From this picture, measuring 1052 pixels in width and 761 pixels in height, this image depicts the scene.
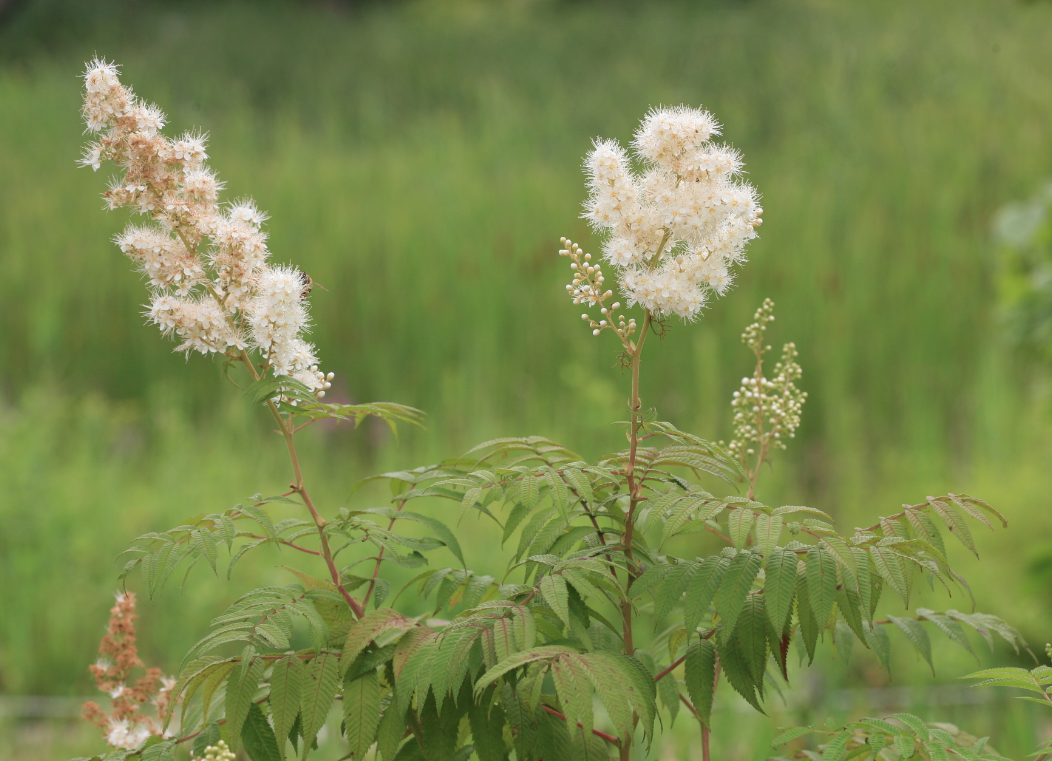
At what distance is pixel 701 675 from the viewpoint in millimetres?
1141

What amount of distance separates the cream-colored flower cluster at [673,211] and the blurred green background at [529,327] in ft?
4.97

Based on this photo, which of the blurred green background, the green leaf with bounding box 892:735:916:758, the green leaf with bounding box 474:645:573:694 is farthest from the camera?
the blurred green background

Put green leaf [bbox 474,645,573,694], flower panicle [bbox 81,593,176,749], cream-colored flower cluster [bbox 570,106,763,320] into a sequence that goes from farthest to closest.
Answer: flower panicle [bbox 81,593,176,749] < cream-colored flower cluster [bbox 570,106,763,320] < green leaf [bbox 474,645,573,694]

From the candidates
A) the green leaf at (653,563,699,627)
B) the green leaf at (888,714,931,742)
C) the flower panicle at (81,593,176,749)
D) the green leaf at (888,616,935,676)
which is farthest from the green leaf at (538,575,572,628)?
the flower panicle at (81,593,176,749)

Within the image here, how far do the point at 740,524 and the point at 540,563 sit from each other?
0.28 meters

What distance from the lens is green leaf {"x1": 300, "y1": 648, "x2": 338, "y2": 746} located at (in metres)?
1.05

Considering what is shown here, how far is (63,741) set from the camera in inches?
106

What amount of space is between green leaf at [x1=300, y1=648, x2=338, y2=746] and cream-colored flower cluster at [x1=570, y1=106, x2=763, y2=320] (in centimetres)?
59

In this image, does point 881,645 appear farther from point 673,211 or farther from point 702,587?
point 673,211

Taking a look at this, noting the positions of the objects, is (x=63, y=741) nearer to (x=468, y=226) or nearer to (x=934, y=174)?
(x=468, y=226)

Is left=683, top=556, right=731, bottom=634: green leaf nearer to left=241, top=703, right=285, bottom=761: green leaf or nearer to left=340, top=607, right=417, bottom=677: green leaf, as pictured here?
left=340, top=607, right=417, bottom=677: green leaf

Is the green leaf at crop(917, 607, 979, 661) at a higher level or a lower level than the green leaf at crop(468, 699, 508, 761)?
higher

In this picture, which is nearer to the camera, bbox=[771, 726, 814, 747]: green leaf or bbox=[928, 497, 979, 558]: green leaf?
bbox=[771, 726, 814, 747]: green leaf

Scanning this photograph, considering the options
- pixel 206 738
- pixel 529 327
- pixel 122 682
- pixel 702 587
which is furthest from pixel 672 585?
pixel 529 327
